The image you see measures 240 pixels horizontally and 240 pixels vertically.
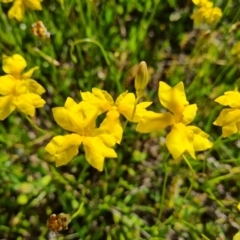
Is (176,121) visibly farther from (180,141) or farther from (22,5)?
(22,5)

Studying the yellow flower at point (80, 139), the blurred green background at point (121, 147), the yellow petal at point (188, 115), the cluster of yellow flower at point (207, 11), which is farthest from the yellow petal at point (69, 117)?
the cluster of yellow flower at point (207, 11)

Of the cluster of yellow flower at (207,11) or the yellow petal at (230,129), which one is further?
the cluster of yellow flower at (207,11)

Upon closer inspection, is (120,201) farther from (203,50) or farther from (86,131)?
(203,50)

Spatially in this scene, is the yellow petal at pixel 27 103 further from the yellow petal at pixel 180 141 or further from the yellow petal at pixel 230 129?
the yellow petal at pixel 230 129

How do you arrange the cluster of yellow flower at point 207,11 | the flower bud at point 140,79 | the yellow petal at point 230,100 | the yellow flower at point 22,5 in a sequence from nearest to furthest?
the flower bud at point 140,79 → the yellow petal at point 230,100 → the yellow flower at point 22,5 → the cluster of yellow flower at point 207,11

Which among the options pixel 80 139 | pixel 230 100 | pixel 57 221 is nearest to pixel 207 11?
pixel 230 100

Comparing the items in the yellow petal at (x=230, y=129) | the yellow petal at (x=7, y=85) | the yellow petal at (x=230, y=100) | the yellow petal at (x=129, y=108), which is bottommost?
the yellow petal at (x=230, y=129)

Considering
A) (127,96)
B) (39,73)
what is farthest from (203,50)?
(127,96)
